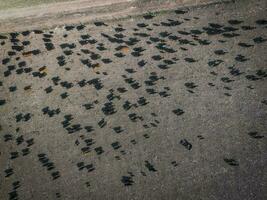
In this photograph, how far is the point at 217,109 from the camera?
5.96 m

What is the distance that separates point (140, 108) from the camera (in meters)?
6.25

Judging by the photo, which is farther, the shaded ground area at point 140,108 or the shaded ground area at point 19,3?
the shaded ground area at point 19,3

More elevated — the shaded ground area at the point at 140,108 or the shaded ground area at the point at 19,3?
the shaded ground area at the point at 19,3

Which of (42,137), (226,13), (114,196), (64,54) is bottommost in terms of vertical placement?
(114,196)

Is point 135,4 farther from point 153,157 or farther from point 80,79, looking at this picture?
point 153,157

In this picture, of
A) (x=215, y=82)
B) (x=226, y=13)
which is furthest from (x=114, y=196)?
(x=226, y=13)

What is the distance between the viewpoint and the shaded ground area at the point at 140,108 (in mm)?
5406

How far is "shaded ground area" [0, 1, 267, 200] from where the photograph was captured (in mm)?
5406

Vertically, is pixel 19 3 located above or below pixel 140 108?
above

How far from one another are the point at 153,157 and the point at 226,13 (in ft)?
11.2

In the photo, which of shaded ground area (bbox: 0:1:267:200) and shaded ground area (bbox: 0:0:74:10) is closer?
shaded ground area (bbox: 0:1:267:200)

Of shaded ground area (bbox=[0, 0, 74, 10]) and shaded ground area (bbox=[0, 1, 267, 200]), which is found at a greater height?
shaded ground area (bbox=[0, 0, 74, 10])

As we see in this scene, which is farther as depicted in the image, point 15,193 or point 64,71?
point 64,71

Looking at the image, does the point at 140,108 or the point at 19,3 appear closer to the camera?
the point at 140,108
